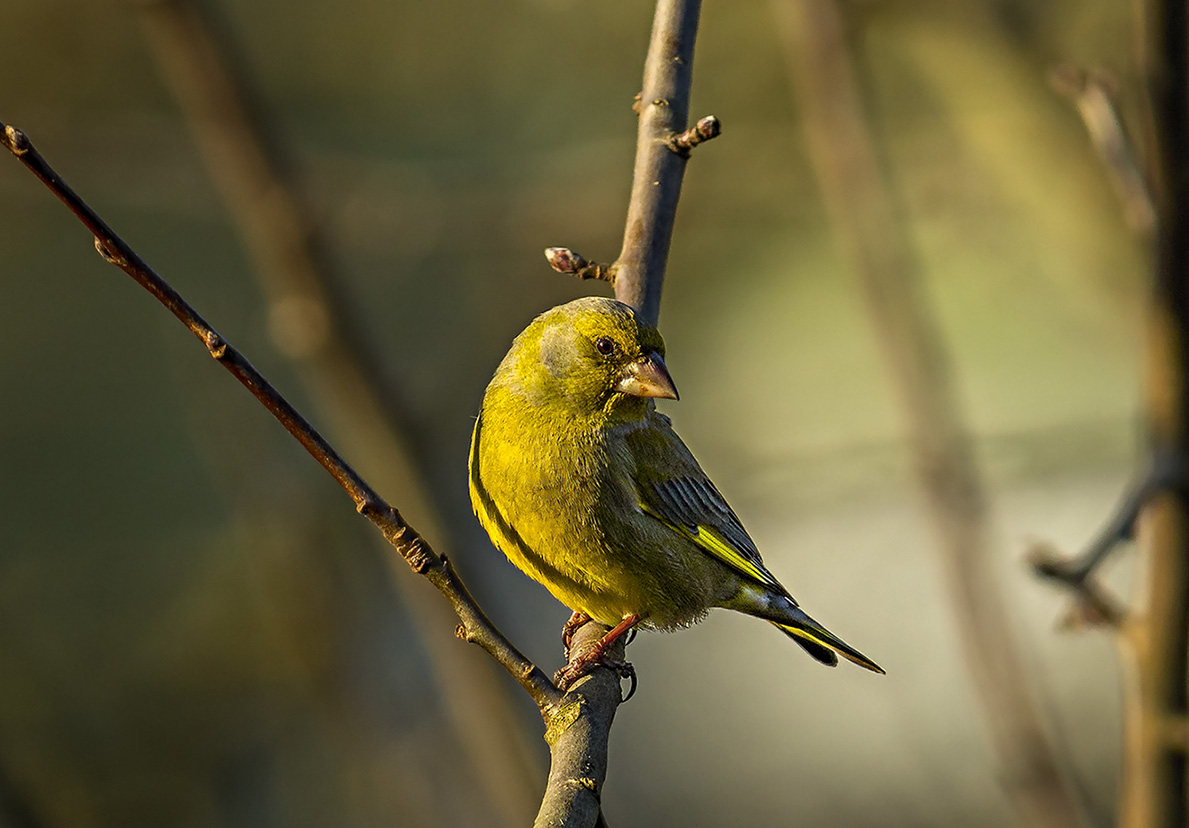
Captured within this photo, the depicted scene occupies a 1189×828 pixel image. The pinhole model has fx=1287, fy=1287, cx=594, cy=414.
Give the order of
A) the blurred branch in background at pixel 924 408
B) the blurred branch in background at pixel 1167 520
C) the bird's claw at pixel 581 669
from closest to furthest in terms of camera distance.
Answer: the bird's claw at pixel 581 669 < the blurred branch in background at pixel 1167 520 < the blurred branch in background at pixel 924 408

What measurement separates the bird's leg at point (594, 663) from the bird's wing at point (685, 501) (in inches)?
17.2

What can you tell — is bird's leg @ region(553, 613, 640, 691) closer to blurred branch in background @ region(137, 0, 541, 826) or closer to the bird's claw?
the bird's claw

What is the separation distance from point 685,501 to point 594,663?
956mm

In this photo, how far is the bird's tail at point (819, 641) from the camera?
379 cm

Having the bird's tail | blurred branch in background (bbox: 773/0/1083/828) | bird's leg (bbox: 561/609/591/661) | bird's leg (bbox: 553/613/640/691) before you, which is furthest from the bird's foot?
blurred branch in background (bbox: 773/0/1083/828)

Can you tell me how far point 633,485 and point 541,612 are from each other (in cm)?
442

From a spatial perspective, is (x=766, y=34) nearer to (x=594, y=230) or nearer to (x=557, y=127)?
(x=557, y=127)

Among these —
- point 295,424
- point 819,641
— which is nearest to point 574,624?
point 819,641

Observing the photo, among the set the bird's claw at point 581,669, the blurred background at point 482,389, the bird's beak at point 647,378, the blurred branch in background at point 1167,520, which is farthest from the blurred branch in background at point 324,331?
the blurred branch in background at point 1167,520

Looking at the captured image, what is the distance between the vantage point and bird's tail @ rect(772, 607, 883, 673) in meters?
3.79

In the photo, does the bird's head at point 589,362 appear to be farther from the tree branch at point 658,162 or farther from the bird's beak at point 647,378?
the tree branch at point 658,162

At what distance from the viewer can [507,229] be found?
19.4ft

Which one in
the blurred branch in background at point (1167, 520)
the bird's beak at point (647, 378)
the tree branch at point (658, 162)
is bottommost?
the blurred branch in background at point (1167, 520)

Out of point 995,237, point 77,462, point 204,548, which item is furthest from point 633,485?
point 77,462
